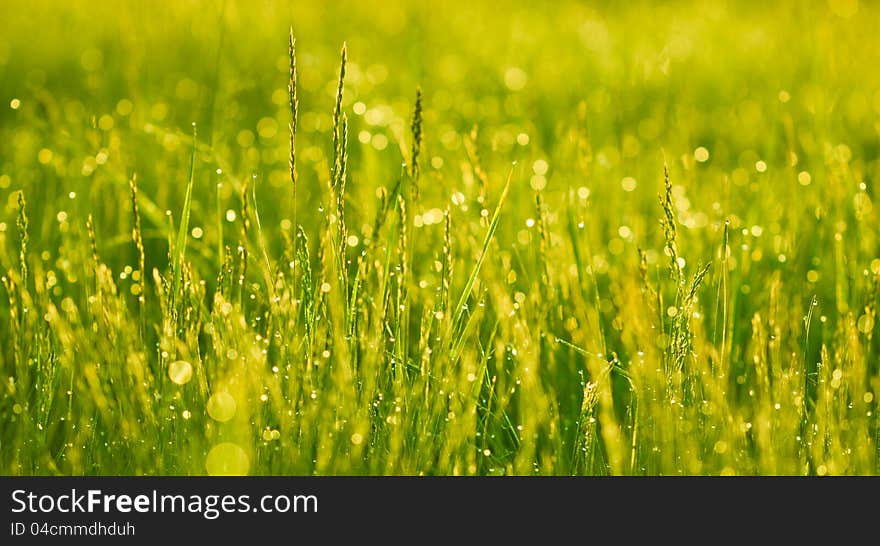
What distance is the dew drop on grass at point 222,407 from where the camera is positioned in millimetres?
1578

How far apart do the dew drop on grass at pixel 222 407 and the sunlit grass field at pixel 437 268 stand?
0.6 inches

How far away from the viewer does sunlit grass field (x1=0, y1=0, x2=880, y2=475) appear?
1606 millimetres

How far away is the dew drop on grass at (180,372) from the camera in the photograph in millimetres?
1597

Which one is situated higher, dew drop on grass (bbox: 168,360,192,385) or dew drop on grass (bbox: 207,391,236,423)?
dew drop on grass (bbox: 168,360,192,385)

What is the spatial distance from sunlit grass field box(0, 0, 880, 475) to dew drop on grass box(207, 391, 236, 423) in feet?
0.05

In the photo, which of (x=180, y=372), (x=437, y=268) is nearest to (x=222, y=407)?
(x=180, y=372)

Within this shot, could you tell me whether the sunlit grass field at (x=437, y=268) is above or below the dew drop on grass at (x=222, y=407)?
above

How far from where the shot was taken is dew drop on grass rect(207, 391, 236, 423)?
1.58 meters

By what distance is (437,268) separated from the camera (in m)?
1.77

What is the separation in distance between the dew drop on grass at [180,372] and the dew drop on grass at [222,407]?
0.06 metres

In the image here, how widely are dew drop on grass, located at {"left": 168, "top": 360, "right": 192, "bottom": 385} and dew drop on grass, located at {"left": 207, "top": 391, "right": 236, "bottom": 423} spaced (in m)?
0.06

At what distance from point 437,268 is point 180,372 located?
51 cm

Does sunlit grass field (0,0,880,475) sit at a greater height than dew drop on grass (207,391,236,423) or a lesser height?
greater

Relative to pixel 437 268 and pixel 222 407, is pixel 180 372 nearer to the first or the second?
pixel 222 407
